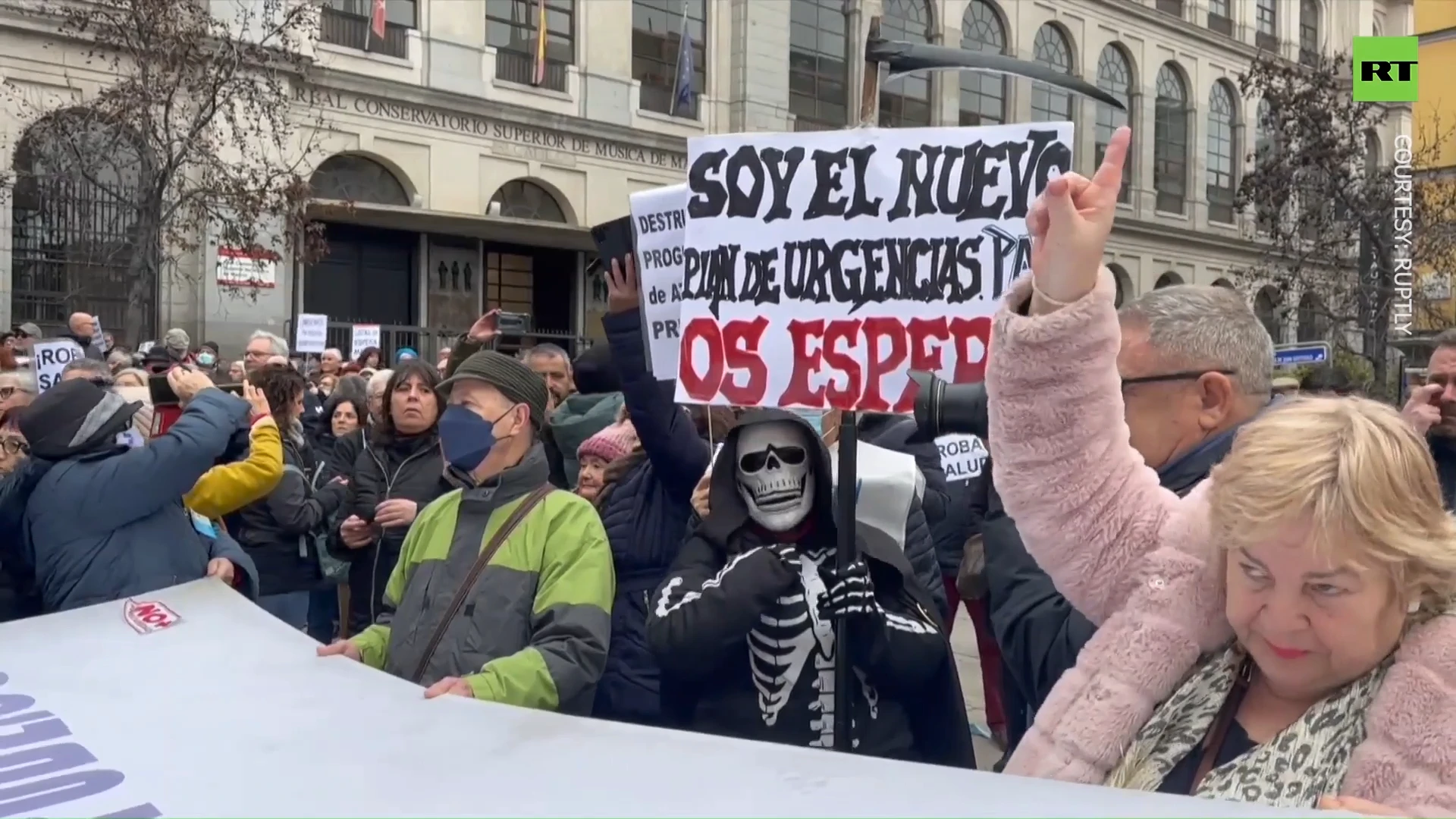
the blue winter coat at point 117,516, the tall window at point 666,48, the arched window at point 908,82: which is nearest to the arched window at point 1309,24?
the arched window at point 908,82

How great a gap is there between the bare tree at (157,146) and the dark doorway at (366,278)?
7.52ft

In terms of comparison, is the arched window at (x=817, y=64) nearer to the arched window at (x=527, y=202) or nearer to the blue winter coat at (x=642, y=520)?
the arched window at (x=527, y=202)

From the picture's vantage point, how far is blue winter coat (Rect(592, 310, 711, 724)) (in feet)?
11.3

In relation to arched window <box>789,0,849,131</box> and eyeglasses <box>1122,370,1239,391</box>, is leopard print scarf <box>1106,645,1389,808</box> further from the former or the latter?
arched window <box>789,0,849,131</box>

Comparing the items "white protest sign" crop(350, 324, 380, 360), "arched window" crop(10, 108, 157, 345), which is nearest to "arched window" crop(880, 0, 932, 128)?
"white protest sign" crop(350, 324, 380, 360)

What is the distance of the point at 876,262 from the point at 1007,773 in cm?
178

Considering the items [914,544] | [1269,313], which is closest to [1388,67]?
[914,544]

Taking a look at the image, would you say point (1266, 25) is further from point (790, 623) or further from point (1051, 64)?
point (790, 623)

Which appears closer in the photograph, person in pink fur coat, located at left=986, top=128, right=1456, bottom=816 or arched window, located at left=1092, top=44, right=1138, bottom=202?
person in pink fur coat, located at left=986, top=128, right=1456, bottom=816

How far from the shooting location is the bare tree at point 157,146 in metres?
14.2

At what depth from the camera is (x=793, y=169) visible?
332 cm

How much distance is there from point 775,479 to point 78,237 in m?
16.3

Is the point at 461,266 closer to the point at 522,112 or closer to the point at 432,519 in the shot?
the point at 522,112

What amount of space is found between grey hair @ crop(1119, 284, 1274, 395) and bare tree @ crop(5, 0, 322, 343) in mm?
A: 14138
